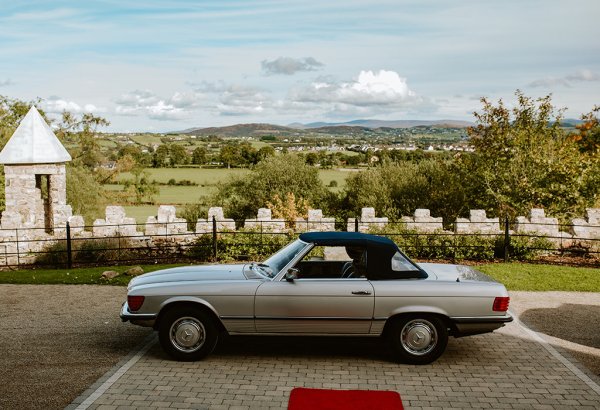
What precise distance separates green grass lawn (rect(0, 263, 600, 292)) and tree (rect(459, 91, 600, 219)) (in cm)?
567

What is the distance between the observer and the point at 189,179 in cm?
5616

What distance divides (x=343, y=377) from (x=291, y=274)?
137 centimetres

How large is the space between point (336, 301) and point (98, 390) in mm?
2882

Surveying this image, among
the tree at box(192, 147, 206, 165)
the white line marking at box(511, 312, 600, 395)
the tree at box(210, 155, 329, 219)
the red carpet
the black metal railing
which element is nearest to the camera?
the red carpet

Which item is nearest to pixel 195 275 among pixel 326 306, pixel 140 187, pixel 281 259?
pixel 281 259

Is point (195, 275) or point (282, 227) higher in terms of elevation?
point (195, 275)

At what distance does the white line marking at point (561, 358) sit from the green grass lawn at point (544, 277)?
297 centimetres

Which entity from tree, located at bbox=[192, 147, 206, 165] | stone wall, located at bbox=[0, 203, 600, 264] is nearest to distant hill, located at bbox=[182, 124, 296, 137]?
tree, located at bbox=[192, 147, 206, 165]

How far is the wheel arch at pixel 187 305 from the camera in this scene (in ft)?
23.5

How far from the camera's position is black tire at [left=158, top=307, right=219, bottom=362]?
7.23 m

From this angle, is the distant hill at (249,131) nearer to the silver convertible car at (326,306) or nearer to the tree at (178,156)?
the tree at (178,156)

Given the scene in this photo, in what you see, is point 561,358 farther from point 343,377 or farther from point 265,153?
point 265,153

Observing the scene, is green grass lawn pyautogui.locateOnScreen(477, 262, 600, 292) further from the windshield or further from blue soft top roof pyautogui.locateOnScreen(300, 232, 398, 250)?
the windshield

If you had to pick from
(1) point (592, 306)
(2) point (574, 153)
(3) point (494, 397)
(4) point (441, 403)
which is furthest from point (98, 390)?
(2) point (574, 153)
